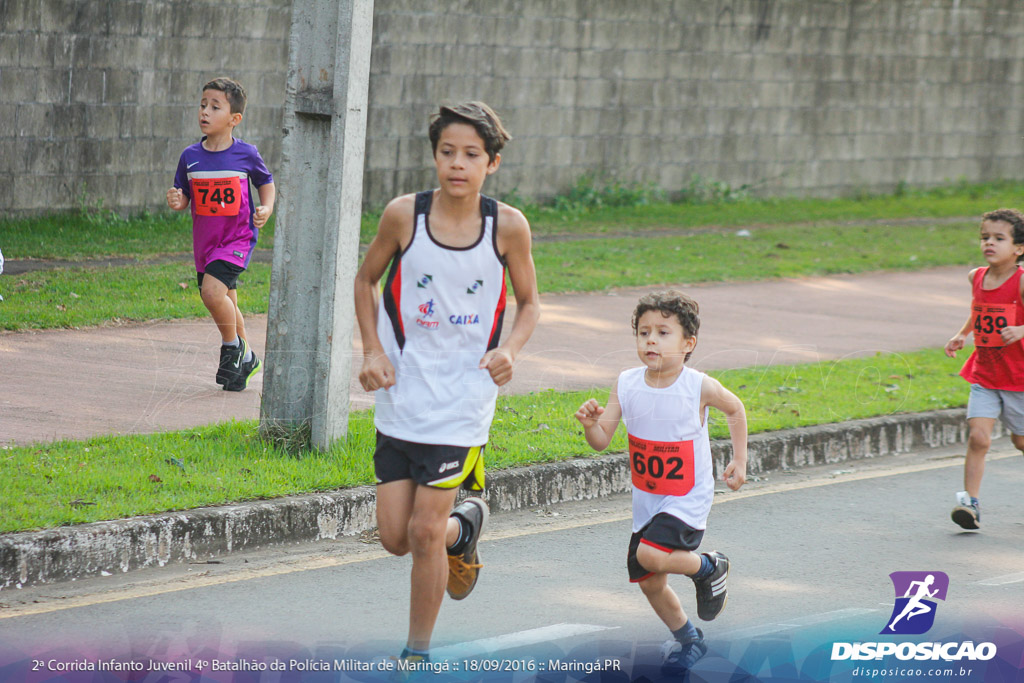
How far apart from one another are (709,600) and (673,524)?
0.36 m

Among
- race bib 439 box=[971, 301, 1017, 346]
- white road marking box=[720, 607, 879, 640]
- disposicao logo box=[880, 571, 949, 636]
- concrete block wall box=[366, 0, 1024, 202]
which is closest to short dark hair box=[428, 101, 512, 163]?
white road marking box=[720, 607, 879, 640]

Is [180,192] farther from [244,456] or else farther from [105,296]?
[105,296]

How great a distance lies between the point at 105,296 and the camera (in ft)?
32.5

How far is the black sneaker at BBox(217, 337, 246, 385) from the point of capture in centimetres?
795

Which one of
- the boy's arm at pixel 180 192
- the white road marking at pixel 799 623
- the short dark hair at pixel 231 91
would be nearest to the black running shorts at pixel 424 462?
the white road marking at pixel 799 623

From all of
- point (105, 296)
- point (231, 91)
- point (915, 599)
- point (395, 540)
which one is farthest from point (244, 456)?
point (105, 296)

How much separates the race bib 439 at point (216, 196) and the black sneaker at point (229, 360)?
780 millimetres

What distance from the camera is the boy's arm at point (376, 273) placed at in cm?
425

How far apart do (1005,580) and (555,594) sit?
1978 millimetres

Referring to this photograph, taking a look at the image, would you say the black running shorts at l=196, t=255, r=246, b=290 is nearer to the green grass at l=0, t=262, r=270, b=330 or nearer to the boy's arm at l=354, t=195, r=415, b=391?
the green grass at l=0, t=262, r=270, b=330

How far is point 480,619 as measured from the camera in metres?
4.87

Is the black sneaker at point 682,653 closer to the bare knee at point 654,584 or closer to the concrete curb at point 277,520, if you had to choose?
the bare knee at point 654,584

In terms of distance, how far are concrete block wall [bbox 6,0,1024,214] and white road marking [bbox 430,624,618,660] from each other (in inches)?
358

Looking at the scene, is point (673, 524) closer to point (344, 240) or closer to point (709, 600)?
point (709, 600)
